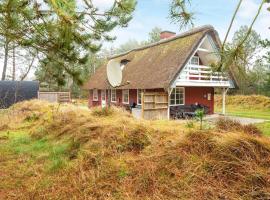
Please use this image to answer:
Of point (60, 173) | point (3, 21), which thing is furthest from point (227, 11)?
point (60, 173)

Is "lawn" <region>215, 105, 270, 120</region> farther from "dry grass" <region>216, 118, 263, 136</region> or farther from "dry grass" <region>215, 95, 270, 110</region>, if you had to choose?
"dry grass" <region>216, 118, 263, 136</region>

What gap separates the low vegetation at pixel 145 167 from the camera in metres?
4.07

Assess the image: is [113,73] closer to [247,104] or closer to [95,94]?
[95,94]

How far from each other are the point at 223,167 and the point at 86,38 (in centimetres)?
336

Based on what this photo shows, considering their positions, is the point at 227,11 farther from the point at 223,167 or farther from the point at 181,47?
the point at 181,47

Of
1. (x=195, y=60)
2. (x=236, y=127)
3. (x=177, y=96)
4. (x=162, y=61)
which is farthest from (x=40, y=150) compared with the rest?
(x=195, y=60)

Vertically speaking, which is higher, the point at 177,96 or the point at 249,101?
the point at 177,96

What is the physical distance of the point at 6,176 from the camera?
5.61m

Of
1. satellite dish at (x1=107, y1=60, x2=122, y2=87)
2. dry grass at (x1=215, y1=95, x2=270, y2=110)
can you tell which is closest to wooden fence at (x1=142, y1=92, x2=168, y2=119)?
satellite dish at (x1=107, y1=60, x2=122, y2=87)

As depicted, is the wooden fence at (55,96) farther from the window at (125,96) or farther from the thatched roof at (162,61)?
the window at (125,96)

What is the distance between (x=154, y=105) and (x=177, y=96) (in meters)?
3.49

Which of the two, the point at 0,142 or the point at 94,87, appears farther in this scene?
the point at 94,87

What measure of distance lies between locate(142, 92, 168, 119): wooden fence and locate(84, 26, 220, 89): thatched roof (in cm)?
70

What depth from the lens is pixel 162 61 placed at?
1870 centimetres
